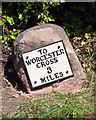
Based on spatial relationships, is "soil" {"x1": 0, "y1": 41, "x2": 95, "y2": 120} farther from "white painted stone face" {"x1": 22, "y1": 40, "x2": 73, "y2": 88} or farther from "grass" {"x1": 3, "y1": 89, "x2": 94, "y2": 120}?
"white painted stone face" {"x1": 22, "y1": 40, "x2": 73, "y2": 88}

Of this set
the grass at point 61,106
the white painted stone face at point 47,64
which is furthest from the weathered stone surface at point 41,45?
the grass at point 61,106

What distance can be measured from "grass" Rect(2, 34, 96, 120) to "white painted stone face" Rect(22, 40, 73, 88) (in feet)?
1.05

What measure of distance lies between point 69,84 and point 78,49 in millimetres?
1076

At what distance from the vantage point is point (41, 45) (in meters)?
4.05

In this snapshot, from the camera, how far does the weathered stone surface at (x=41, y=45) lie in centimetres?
403

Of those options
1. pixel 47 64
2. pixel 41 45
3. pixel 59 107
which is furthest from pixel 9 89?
pixel 59 107

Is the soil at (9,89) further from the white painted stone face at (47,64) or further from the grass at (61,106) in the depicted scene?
the white painted stone face at (47,64)

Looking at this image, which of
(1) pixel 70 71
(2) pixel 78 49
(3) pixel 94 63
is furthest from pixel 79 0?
(1) pixel 70 71

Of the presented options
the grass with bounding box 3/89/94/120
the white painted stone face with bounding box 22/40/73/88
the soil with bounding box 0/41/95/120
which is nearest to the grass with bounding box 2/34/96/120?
the grass with bounding box 3/89/94/120

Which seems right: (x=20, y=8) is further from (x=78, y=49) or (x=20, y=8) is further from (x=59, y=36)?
(x=78, y=49)

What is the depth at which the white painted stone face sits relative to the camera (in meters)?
4.05

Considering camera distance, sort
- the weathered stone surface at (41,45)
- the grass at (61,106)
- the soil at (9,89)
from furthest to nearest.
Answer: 1. the weathered stone surface at (41,45)
2. the soil at (9,89)
3. the grass at (61,106)

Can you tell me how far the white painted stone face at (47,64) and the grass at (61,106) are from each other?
0.32 meters

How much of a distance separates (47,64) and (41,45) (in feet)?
1.12
